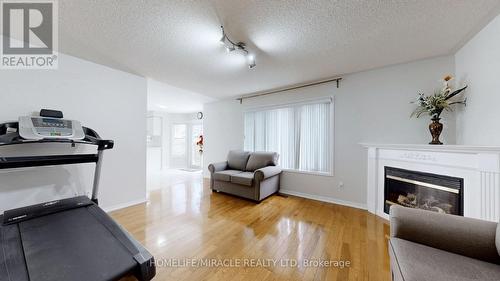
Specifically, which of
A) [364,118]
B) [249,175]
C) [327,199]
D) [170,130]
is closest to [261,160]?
[249,175]

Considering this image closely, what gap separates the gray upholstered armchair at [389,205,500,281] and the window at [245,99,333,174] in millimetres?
2071

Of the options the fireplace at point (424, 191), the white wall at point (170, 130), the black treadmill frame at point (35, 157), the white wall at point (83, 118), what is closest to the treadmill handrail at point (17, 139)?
the black treadmill frame at point (35, 157)

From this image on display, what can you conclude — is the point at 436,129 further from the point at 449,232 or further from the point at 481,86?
the point at 449,232

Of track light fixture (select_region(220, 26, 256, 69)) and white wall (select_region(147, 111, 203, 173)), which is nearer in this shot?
track light fixture (select_region(220, 26, 256, 69))

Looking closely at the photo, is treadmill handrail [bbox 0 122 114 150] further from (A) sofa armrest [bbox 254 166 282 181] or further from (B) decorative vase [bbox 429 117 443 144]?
(B) decorative vase [bbox 429 117 443 144]

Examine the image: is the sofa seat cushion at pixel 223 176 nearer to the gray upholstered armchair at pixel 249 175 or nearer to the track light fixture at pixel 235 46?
the gray upholstered armchair at pixel 249 175

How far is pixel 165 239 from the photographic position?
2053 mm

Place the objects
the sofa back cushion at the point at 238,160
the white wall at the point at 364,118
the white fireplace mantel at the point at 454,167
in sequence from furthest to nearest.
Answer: the sofa back cushion at the point at 238,160 → the white wall at the point at 364,118 → the white fireplace mantel at the point at 454,167

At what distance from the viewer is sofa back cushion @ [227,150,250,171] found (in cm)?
401

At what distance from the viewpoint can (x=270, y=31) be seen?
6.22 ft

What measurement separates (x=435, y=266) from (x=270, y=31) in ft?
7.35

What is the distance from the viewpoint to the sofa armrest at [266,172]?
3126 millimetres

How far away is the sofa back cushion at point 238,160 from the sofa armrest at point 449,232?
295cm
